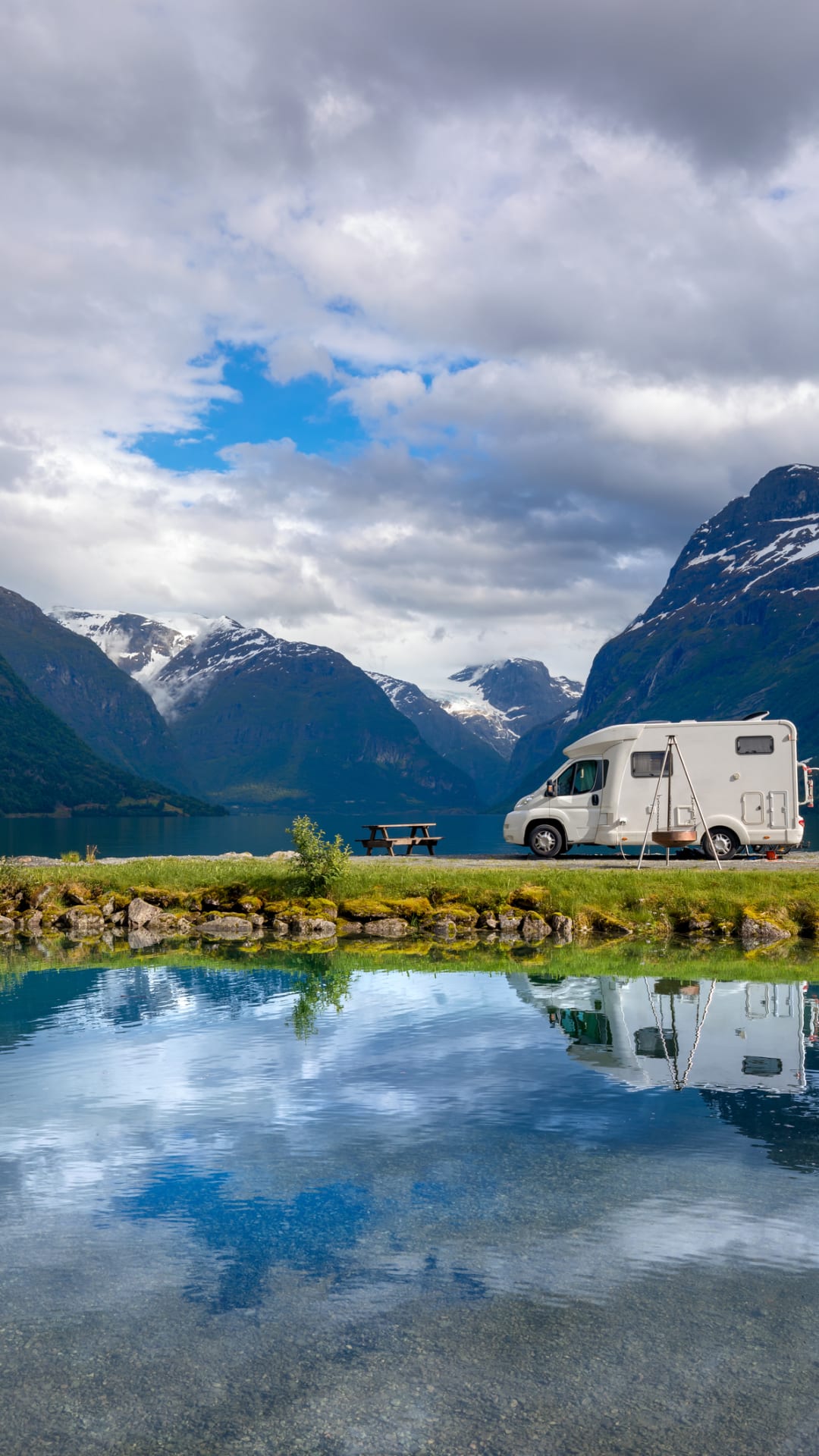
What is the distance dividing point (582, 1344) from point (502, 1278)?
49.3 inches

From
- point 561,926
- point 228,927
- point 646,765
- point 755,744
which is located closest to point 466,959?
point 561,926

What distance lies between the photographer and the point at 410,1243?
978cm

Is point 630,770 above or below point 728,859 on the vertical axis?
above

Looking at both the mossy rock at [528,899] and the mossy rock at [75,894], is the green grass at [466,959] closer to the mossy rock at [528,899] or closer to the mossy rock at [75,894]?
the mossy rock at [528,899]

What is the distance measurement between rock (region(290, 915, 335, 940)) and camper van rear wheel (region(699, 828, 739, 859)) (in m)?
14.9

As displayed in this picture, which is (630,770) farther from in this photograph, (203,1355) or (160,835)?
(160,835)

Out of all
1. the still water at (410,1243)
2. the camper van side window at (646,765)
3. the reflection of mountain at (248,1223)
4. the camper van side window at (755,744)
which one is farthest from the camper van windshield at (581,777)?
the reflection of mountain at (248,1223)

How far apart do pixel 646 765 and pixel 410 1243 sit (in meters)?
30.2

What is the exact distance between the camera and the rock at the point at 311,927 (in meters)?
31.6

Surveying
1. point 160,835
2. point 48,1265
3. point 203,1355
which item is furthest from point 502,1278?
point 160,835

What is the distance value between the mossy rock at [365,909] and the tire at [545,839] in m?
9.87

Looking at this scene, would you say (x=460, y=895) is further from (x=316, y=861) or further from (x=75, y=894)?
(x=75, y=894)

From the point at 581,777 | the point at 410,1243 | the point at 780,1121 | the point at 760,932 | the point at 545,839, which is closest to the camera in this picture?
the point at 410,1243

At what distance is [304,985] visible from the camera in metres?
23.2
